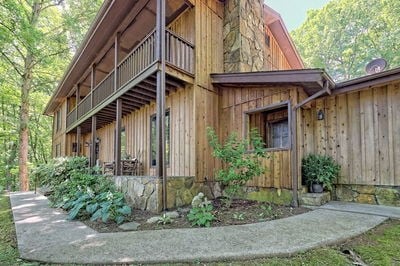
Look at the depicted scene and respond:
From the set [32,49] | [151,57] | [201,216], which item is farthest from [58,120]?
[201,216]

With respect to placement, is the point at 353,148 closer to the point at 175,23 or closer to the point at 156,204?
the point at 156,204

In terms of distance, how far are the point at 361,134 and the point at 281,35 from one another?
22.6 ft

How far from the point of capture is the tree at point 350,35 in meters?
16.1

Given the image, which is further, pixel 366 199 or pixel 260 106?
pixel 260 106

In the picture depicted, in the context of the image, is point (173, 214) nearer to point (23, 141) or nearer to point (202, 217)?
point (202, 217)

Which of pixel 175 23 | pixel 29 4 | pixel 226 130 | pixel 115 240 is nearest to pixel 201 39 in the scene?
pixel 175 23

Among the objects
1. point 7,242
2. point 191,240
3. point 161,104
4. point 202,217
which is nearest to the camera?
point 191,240

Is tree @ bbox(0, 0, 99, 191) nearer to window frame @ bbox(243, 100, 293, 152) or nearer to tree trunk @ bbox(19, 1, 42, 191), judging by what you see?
tree trunk @ bbox(19, 1, 42, 191)

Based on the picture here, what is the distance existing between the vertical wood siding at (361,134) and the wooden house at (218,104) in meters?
0.02

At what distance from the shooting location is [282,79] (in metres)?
5.71

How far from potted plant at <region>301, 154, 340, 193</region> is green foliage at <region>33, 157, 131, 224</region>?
4.07m

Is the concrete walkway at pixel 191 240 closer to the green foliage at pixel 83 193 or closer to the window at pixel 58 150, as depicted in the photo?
the green foliage at pixel 83 193

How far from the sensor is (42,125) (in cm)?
2198

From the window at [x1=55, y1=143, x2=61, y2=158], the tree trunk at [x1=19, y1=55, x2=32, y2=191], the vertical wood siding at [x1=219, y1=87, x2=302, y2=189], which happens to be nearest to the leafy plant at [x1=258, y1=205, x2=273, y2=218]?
the vertical wood siding at [x1=219, y1=87, x2=302, y2=189]
